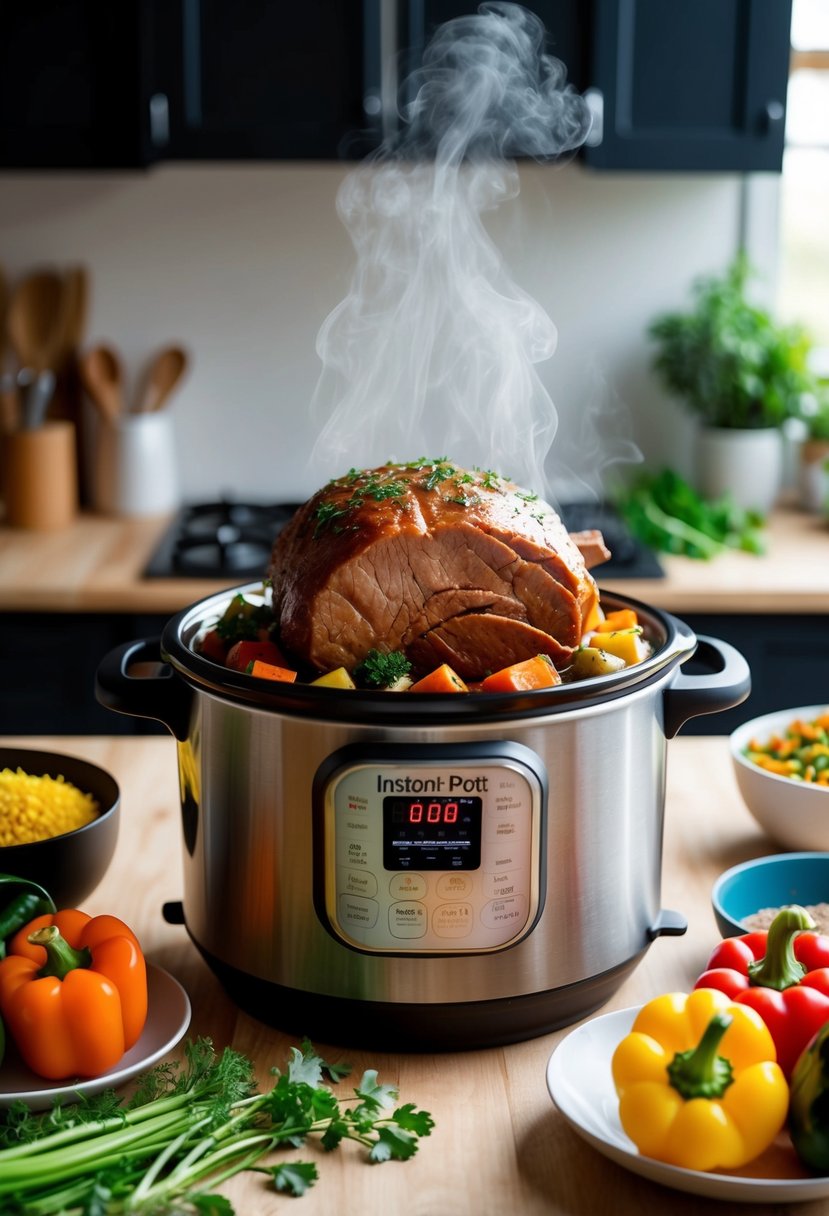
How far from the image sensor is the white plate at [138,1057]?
3.44ft

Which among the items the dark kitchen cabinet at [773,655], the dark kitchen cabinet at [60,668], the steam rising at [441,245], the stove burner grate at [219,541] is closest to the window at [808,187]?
the steam rising at [441,245]

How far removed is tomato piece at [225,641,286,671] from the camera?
1.26 meters

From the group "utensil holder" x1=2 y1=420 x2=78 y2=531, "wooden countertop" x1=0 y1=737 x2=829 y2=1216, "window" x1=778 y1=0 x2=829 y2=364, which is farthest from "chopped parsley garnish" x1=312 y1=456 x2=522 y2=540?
"window" x1=778 y1=0 x2=829 y2=364

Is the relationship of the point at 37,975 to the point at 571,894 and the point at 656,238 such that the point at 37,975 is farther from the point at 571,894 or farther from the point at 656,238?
the point at 656,238

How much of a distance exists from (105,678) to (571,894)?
0.46m

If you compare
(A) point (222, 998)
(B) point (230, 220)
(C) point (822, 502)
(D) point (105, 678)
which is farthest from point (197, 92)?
(A) point (222, 998)

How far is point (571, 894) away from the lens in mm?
1137

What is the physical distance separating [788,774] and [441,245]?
Result: 1918 millimetres

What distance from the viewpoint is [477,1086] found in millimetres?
1123

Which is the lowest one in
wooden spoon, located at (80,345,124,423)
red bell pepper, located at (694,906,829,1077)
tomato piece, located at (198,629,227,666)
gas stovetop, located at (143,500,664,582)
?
gas stovetop, located at (143,500,664,582)

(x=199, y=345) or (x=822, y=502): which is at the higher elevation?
(x=199, y=345)

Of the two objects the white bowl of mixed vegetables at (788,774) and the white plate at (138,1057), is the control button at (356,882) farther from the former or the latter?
the white bowl of mixed vegetables at (788,774)

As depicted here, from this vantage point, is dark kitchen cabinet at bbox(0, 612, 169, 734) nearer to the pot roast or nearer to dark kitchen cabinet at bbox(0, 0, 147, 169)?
dark kitchen cabinet at bbox(0, 0, 147, 169)

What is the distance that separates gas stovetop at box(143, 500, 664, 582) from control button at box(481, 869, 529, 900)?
1.69 metres
